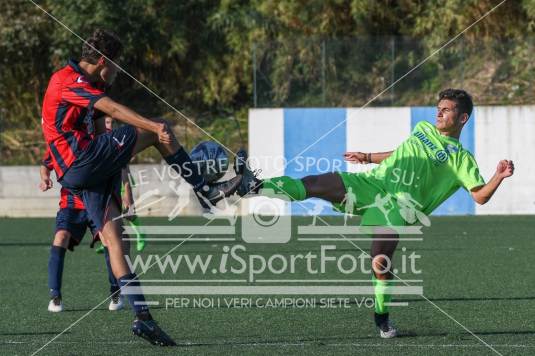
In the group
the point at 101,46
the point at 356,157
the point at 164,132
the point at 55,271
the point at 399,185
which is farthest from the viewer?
the point at 55,271

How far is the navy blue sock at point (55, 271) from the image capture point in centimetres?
848

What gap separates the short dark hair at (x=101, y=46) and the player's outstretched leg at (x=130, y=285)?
104cm

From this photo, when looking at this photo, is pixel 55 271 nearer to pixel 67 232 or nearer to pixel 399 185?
pixel 67 232

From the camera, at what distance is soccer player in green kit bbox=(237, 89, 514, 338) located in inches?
283

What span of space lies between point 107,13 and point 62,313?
718 inches

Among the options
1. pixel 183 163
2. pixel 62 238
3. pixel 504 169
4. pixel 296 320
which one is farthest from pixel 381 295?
pixel 62 238

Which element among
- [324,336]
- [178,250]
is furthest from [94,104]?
[178,250]

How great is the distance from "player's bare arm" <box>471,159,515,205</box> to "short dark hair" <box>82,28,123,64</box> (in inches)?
108

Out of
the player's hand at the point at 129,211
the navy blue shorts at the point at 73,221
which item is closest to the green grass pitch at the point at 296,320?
the navy blue shorts at the point at 73,221

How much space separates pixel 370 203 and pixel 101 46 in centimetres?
232

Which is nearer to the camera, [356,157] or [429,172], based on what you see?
[429,172]

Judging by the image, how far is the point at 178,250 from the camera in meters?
13.8

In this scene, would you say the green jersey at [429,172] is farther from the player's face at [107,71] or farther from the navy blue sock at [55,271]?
the navy blue sock at [55,271]

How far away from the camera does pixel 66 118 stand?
22.0 ft
